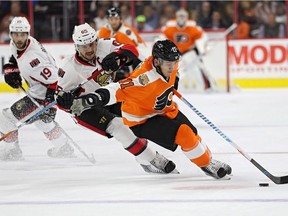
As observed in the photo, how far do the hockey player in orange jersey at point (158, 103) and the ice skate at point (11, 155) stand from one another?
1.24 meters

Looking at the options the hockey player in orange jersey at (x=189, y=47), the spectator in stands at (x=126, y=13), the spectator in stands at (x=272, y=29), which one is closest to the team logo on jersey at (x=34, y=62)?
the hockey player in orange jersey at (x=189, y=47)

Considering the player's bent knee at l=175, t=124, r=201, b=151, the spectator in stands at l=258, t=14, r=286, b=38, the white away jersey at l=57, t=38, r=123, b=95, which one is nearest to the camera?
the player's bent knee at l=175, t=124, r=201, b=151

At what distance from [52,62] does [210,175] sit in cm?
167

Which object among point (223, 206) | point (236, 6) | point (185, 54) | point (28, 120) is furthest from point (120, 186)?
point (236, 6)

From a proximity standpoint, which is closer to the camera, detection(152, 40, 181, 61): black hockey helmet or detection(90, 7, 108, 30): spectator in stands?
detection(152, 40, 181, 61): black hockey helmet

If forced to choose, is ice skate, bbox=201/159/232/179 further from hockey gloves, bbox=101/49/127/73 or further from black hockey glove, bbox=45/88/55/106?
black hockey glove, bbox=45/88/55/106

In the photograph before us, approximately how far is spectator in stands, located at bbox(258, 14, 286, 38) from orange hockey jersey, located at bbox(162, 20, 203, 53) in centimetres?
109

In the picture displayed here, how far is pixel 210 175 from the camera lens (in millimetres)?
4715

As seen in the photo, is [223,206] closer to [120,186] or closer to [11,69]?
[120,186]

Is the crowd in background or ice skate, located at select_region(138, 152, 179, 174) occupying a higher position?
ice skate, located at select_region(138, 152, 179, 174)

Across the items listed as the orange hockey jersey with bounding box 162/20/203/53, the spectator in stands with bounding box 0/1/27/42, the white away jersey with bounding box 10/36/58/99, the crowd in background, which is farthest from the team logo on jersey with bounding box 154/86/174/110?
the spectator in stands with bounding box 0/1/27/42

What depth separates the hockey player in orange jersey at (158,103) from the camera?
14.9 ft

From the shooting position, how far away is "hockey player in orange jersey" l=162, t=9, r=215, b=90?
10.4 m

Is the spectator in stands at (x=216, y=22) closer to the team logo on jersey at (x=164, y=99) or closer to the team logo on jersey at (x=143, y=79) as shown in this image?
the team logo on jersey at (x=164, y=99)
